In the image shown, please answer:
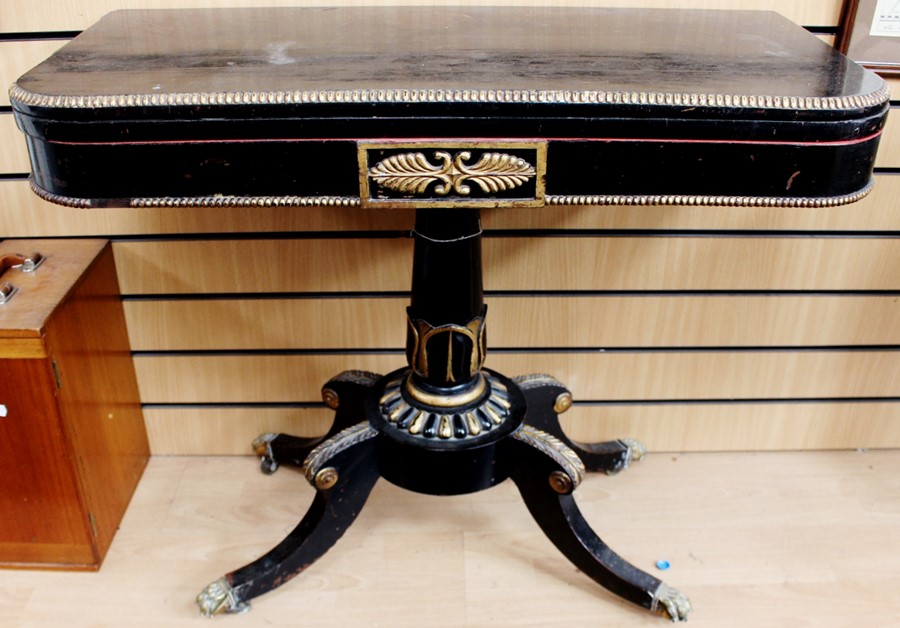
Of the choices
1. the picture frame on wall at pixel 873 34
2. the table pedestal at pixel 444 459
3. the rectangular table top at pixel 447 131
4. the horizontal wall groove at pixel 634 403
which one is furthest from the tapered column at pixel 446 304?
the picture frame on wall at pixel 873 34

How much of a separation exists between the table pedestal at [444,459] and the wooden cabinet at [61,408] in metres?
0.27

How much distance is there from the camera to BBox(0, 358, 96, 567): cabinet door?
1305mm

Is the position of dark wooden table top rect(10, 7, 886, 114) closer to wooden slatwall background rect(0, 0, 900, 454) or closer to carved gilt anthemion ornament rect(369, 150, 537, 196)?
carved gilt anthemion ornament rect(369, 150, 537, 196)

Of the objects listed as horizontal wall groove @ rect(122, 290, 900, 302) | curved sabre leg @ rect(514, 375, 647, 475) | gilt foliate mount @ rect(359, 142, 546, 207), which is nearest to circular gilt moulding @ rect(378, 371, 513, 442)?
curved sabre leg @ rect(514, 375, 647, 475)

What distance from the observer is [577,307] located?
159cm

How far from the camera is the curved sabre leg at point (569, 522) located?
1317 millimetres

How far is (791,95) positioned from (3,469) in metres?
1.25

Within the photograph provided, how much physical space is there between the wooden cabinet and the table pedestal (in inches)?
10.7

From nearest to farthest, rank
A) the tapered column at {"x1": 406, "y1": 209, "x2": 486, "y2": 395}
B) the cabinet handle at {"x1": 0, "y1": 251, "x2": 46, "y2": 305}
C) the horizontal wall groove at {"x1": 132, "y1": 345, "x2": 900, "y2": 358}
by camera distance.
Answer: the tapered column at {"x1": 406, "y1": 209, "x2": 486, "y2": 395} < the cabinet handle at {"x1": 0, "y1": 251, "x2": 46, "y2": 305} < the horizontal wall groove at {"x1": 132, "y1": 345, "x2": 900, "y2": 358}

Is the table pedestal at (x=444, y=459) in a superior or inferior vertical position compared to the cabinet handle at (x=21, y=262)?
inferior

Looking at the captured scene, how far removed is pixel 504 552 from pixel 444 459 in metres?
0.29

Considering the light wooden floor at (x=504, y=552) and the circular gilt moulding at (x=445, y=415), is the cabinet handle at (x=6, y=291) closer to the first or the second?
the light wooden floor at (x=504, y=552)

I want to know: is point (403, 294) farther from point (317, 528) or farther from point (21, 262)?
point (21, 262)

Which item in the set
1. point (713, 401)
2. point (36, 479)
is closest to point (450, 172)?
point (36, 479)
